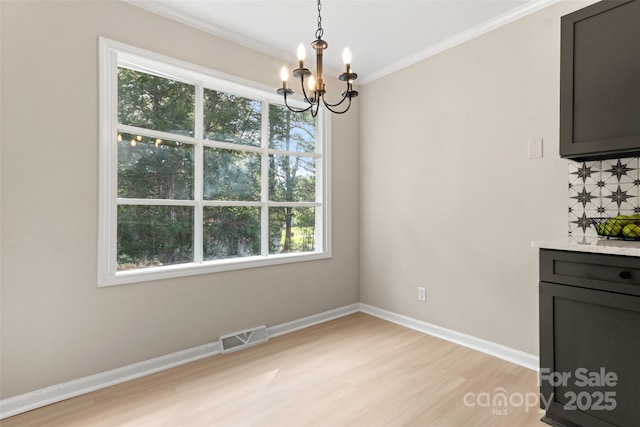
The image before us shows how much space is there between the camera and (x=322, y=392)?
2.02 metres

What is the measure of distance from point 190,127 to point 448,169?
218cm

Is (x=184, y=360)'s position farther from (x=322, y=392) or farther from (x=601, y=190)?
(x=601, y=190)

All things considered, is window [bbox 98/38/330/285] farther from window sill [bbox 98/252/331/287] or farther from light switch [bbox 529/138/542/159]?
light switch [bbox 529/138/542/159]

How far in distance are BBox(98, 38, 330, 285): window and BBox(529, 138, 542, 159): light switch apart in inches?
70.1

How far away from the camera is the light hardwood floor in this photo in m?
1.77

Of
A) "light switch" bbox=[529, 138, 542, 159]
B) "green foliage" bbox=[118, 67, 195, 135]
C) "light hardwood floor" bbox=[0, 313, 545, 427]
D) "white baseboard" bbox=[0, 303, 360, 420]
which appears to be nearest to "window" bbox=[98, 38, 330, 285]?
"green foliage" bbox=[118, 67, 195, 135]

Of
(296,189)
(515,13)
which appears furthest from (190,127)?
(515,13)

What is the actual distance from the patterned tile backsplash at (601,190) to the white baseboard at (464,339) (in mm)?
968

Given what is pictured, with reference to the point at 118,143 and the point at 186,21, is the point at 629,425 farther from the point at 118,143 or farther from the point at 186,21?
the point at 186,21

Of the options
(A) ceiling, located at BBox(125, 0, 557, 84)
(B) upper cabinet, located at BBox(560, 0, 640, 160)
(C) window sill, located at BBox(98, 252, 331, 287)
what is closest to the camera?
(B) upper cabinet, located at BBox(560, 0, 640, 160)

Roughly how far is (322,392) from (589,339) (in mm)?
1455

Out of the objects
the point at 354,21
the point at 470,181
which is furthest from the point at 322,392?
the point at 354,21

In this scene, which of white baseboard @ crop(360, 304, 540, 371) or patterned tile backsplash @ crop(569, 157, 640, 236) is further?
white baseboard @ crop(360, 304, 540, 371)

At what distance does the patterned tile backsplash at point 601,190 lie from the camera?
6.24 ft
